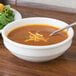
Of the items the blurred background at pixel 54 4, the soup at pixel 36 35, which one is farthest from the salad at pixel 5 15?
the blurred background at pixel 54 4

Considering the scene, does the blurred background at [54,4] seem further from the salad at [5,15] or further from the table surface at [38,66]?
the table surface at [38,66]

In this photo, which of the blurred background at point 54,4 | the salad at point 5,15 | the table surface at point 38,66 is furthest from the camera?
the blurred background at point 54,4

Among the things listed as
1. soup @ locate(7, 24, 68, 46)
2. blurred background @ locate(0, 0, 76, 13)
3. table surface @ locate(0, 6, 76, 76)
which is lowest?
blurred background @ locate(0, 0, 76, 13)

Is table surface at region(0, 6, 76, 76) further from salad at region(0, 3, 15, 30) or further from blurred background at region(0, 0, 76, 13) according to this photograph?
blurred background at region(0, 0, 76, 13)

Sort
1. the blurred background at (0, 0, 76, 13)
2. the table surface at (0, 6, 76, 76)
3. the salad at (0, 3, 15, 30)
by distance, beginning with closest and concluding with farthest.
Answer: the table surface at (0, 6, 76, 76) → the salad at (0, 3, 15, 30) → the blurred background at (0, 0, 76, 13)

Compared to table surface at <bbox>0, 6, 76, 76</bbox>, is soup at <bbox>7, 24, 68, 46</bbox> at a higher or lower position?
higher

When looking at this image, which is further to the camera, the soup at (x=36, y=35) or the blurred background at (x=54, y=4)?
the blurred background at (x=54, y=4)

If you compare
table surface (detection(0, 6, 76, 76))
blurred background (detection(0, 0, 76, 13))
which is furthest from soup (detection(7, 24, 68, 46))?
blurred background (detection(0, 0, 76, 13))

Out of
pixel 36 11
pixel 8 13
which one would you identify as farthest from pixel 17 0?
pixel 8 13

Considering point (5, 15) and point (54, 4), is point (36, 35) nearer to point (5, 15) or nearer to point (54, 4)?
point (5, 15)
